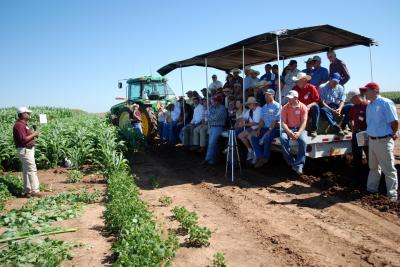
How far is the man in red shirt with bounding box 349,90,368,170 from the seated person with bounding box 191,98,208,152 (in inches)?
185

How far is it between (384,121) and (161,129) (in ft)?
32.7

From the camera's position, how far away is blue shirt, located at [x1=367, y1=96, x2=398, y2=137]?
602 cm

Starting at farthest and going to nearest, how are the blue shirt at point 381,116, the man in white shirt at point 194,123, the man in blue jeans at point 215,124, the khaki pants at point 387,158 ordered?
1. the man in white shirt at point 194,123
2. the man in blue jeans at point 215,124
3. the khaki pants at point 387,158
4. the blue shirt at point 381,116

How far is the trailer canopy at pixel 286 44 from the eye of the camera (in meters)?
7.95

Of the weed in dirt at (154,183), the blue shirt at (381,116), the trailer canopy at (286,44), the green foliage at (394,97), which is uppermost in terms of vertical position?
the green foliage at (394,97)

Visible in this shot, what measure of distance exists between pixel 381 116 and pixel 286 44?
4.20 meters

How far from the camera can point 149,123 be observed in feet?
50.3

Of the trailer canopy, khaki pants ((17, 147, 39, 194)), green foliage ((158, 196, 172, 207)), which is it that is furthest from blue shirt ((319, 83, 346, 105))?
khaki pants ((17, 147, 39, 194))

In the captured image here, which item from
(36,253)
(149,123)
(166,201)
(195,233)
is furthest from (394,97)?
(36,253)

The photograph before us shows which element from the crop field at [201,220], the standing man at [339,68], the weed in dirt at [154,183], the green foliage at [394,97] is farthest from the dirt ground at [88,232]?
the green foliage at [394,97]

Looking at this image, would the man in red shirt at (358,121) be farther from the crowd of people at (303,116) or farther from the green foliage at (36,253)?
the green foliage at (36,253)

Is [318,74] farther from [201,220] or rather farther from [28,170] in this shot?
[28,170]

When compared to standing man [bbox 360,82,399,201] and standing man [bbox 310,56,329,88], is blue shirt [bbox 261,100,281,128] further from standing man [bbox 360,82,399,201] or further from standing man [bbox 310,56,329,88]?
standing man [bbox 360,82,399,201]

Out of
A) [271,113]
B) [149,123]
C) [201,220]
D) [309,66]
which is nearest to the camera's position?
[201,220]
